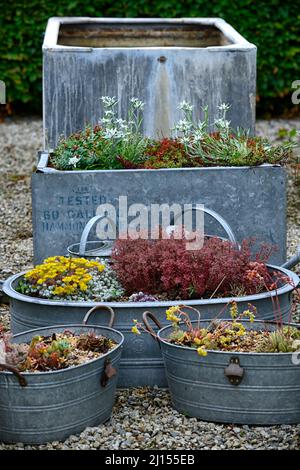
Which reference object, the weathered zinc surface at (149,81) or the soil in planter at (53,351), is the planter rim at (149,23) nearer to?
the weathered zinc surface at (149,81)

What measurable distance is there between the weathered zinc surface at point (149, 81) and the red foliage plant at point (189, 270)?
2001 mm

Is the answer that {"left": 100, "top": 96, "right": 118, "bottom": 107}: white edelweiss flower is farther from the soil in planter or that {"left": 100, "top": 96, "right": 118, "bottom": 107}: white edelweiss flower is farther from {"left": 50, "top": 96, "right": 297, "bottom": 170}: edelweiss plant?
the soil in planter

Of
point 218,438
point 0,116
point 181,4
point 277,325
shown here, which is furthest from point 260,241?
point 0,116

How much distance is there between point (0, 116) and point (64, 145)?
5385 mm

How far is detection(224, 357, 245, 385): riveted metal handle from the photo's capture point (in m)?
3.46

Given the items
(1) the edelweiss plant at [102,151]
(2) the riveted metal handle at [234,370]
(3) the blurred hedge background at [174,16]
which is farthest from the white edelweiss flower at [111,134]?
(3) the blurred hedge background at [174,16]

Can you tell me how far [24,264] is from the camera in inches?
227

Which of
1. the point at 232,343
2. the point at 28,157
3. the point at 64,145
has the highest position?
the point at 64,145

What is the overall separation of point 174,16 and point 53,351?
255 inches

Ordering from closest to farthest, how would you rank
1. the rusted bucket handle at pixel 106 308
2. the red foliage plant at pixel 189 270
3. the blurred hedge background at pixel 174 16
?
the rusted bucket handle at pixel 106 308, the red foliage plant at pixel 189 270, the blurred hedge background at pixel 174 16

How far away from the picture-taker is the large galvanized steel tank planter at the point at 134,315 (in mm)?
3855

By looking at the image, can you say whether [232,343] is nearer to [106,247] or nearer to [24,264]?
[106,247]

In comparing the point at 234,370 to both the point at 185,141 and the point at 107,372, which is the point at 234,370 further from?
the point at 185,141

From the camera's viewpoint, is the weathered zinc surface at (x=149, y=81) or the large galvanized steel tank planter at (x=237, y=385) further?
the weathered zinc surface at (x=149, y=81)
